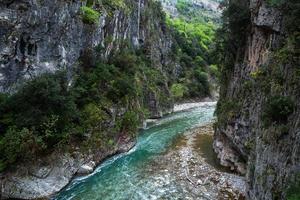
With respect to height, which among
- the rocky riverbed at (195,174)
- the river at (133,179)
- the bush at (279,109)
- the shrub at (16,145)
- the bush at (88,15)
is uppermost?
the bush at (88,15)

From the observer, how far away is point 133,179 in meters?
24.5

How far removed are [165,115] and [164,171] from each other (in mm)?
31341

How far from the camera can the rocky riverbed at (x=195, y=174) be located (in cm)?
2177

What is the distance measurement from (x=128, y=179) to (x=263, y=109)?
1091cm

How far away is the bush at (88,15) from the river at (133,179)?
13.4 meters

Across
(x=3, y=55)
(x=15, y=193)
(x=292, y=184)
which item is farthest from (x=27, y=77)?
(x=292, y=184)

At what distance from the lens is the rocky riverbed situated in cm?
2177

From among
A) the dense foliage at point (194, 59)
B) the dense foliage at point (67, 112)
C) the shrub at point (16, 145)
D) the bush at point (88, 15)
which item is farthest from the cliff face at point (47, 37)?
the dense foliage at point (194, 59)

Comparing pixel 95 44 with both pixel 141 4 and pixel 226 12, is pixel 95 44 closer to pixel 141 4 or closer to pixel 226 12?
pixel 226 12

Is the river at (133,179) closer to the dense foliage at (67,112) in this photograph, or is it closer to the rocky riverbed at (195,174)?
the rocky riverbed at (195,174)

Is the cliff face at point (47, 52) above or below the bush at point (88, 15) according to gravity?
below

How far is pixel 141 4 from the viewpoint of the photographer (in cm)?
6238

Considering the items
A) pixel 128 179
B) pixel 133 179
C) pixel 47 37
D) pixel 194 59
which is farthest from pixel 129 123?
pixel 194 59

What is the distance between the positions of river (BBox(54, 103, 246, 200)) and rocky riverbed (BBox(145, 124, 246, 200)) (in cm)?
15
